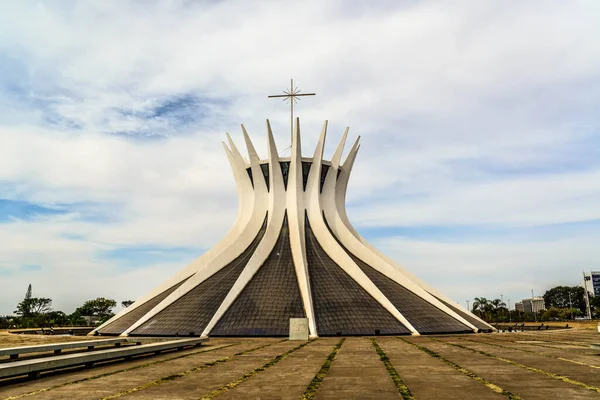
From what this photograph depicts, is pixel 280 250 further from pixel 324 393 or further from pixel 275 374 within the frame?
pixel 324 393

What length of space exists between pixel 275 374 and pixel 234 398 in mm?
3114

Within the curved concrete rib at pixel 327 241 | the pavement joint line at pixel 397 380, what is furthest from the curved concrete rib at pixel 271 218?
the pavement joint line at pixel 397 380

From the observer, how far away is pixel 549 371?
11.7 meters

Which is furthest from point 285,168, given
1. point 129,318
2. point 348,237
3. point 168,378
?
point 168,378

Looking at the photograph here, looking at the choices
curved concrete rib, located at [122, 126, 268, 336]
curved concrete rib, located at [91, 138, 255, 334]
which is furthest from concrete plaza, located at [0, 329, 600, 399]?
curved concrete rib, located at [91, 138, 255, 334]

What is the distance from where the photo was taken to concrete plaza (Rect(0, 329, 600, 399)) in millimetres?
8734

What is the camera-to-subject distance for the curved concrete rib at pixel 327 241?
31339mm

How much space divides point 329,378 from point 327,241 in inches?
1072

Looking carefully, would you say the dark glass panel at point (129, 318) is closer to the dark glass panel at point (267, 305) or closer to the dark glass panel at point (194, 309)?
the dark glass panel at point (194, 309)

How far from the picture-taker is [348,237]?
3934 centimetres

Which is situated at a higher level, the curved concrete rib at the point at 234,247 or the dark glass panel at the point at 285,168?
the dark glass panel at the point at 285,168

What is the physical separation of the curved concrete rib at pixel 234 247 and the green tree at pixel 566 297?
11095 centimetres

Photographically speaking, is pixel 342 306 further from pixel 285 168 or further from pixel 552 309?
pixel 552 309

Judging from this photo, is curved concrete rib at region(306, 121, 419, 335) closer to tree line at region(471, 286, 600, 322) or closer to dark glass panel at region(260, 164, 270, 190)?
dark glass panel at region(260, 164, 270, 190)
